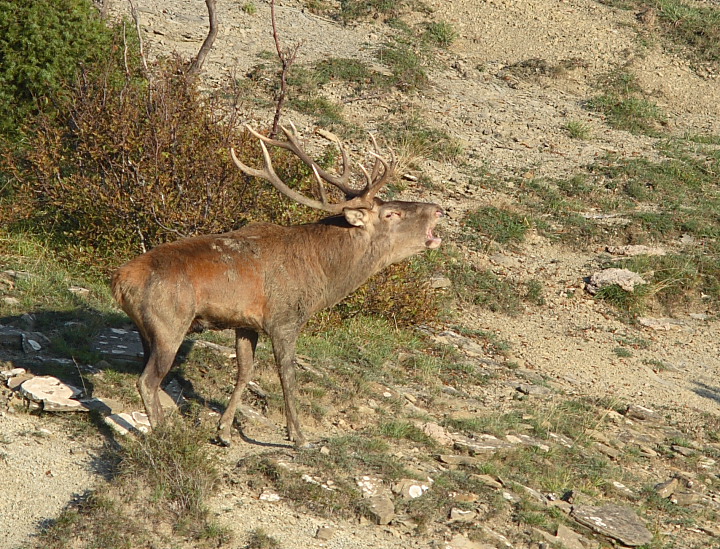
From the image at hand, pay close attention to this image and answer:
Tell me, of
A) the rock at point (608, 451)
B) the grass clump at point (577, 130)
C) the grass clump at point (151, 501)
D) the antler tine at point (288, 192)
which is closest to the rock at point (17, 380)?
the grass clump at point (151, 501)

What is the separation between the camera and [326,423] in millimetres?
8719

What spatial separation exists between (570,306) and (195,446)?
8.19 meters

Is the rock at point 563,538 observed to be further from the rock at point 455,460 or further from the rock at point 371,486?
the rock at point 371,486

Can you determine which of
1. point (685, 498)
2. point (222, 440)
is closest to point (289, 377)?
point (222, 440)

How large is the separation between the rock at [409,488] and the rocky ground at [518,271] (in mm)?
337

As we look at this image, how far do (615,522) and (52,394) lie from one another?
4.66 m

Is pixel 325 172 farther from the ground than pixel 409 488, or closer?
farther from the ground

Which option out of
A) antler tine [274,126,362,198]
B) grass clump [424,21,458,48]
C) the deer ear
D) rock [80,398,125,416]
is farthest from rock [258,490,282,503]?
grass clump [424,21,458,48]

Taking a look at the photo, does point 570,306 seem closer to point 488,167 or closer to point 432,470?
point 488,167

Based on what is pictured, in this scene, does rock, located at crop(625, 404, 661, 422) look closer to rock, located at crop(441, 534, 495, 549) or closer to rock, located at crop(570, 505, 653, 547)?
rock, located at crop(570, 505, 653, 547)

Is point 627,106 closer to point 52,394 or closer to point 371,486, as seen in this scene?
point 371,486

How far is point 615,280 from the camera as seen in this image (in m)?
14.2

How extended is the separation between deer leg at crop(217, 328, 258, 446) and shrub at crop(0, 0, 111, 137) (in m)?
5.77

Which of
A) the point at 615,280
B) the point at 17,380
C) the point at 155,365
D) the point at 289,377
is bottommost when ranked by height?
the point at 17,380
